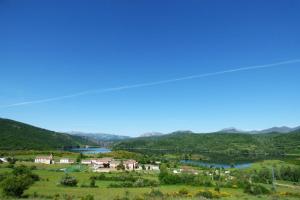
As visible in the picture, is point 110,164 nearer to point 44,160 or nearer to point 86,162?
point 86,162

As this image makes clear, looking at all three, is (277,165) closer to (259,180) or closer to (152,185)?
(259,180)

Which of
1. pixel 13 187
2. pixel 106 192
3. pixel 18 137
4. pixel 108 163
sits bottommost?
pixel 106 192

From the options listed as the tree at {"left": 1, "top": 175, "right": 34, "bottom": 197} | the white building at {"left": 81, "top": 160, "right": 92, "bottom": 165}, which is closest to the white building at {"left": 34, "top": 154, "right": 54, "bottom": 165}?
the white building at {"left": 81, "top": 160, "right": 92, "bottom": 165}

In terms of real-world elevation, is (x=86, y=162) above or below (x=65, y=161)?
below

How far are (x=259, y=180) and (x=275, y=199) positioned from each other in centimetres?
5165

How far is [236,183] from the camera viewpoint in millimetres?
66750

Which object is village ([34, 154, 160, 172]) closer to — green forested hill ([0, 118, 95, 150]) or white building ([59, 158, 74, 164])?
white building ([59, 158, 74, 164])

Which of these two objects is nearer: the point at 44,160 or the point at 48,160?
the point at 44,160

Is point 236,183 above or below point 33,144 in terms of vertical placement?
below

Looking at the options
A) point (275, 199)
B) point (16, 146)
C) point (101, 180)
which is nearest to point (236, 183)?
point (101, 180)

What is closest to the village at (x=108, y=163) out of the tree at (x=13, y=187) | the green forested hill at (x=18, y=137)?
the green forested hill at (x=18, y=137)

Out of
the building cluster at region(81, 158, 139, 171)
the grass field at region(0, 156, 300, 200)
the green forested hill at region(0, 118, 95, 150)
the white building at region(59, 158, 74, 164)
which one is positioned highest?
the green forested hill at region(0, 118, 95, 150)

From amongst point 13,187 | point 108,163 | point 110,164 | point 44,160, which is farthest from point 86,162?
point 13,187

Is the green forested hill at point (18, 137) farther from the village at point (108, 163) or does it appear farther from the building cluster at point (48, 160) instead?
the village at point (108, 163)
